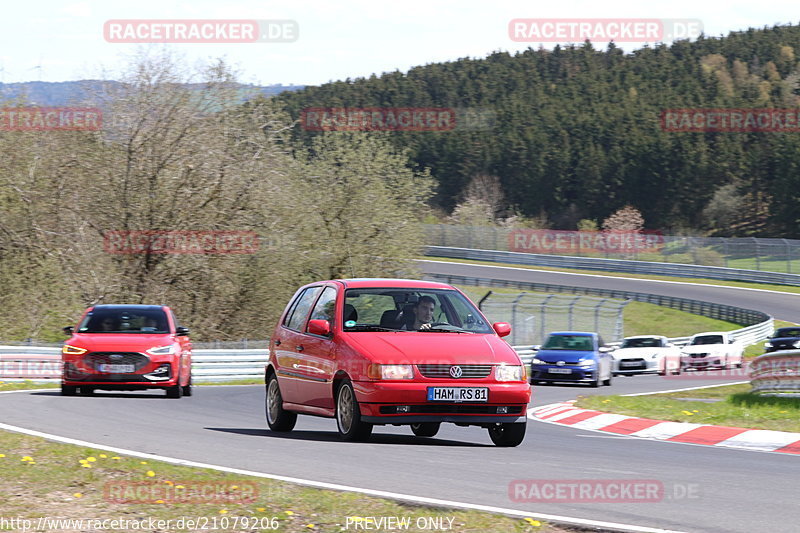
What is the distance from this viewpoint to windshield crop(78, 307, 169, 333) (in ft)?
60.5

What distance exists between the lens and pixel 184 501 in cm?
769

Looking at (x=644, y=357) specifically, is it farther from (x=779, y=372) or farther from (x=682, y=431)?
(x=682, y=431)

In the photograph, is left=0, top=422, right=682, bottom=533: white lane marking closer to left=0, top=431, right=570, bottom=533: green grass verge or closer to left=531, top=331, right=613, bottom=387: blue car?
left=0, top=431, right=570, bottom=533: green grass verge

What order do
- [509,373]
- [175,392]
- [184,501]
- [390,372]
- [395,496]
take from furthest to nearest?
[175,392], [509,373], [390,372], [395,496], [184,501]

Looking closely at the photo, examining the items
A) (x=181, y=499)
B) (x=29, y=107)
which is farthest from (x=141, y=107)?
(x=181, y=499)

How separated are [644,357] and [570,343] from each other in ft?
21.3

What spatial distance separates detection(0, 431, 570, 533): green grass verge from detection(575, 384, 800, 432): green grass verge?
25.1 ft

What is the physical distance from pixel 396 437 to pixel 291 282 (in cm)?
2747

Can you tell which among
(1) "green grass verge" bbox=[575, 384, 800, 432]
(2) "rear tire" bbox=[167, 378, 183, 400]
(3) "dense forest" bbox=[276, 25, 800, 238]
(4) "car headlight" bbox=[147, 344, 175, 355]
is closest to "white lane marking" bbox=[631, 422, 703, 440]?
(1) "green grass verge" bbox=[575, 384, 800, 432]

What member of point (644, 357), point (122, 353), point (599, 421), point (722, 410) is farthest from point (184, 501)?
point (644, 357)

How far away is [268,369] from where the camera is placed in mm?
13820

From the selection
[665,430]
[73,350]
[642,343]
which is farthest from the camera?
[642,343]

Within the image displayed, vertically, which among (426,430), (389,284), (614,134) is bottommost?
(426,430)

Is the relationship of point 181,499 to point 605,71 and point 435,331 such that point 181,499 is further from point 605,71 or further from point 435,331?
point 605,71
